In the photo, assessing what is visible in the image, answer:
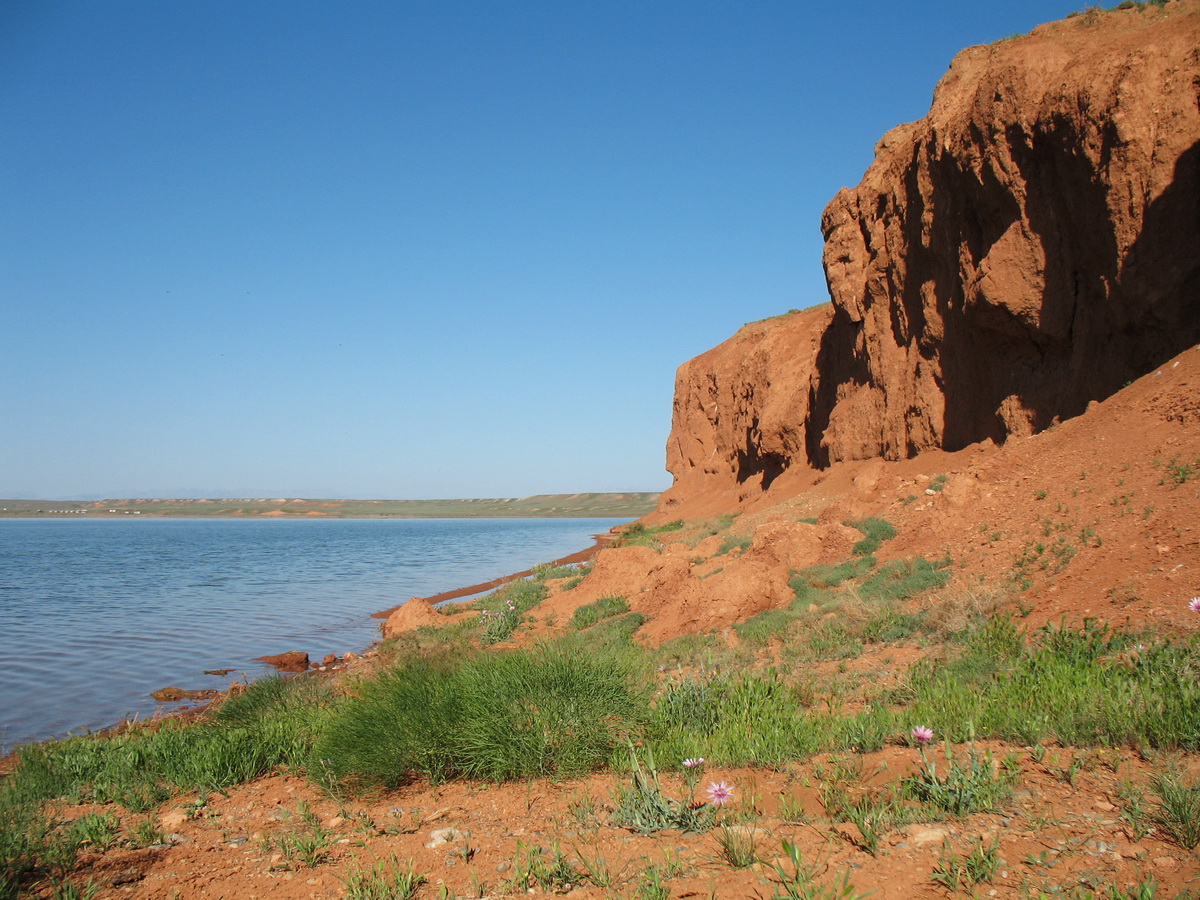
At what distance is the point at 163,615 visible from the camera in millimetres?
21797

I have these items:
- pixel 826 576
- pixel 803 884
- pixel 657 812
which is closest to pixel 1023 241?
pixel 826 576

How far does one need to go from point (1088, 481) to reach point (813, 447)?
19.7 meters

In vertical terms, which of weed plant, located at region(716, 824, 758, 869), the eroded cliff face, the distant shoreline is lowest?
the distant shoreline

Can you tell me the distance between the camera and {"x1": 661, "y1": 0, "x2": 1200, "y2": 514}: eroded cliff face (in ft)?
44.0

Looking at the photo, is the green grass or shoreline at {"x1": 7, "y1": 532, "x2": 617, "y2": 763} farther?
the green grass

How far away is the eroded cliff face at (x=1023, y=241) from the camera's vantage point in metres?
13.4

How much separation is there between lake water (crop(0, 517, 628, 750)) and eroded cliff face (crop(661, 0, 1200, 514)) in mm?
16108

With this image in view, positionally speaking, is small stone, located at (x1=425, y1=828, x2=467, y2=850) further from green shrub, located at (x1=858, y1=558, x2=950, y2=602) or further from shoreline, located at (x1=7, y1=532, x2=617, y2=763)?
green shrub, located at (x1=858, y1=558, x2=950, y2=602)

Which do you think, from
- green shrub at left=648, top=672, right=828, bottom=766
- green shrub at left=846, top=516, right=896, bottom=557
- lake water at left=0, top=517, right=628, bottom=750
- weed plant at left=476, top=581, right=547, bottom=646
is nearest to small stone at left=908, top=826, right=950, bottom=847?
green shrub at left=648, top=672, right=828, bottom=766

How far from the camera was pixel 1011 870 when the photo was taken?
3.20 m

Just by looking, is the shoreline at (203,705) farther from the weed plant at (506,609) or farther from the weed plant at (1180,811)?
the weed plant at (1180,811)

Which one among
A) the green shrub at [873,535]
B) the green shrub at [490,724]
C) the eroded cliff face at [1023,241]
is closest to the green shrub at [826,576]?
the green shrub at [873,535]

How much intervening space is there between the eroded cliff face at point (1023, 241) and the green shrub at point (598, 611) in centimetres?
965

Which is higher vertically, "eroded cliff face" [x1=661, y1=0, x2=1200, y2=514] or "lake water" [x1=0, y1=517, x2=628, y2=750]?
"eroded cliff face" [x1=661, y1=0, x2=1200, y2=514]
